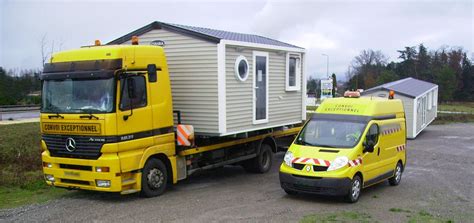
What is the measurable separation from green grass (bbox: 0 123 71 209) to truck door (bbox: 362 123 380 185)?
662 cm

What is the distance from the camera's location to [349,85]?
80.1 meters

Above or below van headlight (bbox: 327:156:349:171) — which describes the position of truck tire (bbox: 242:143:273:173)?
below

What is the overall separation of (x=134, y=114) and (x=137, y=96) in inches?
15.1

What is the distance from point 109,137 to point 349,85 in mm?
74341

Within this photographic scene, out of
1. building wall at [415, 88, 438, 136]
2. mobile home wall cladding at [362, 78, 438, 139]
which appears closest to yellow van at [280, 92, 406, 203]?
mobile home wall cladding at [362, 78, 438, 139]

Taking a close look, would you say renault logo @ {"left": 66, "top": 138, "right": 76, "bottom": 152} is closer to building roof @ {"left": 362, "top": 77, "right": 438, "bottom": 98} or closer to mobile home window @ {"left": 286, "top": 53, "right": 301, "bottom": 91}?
mobile home window @ {"left": 286, "top": 53, "right": 301, "bottom": 91}

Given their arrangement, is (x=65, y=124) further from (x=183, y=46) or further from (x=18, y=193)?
(x=183, y=46)

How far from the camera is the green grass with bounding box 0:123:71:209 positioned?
10.2 meters

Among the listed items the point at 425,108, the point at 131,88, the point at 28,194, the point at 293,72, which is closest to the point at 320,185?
the point at 131,88

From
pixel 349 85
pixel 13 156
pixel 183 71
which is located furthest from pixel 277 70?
pixel 349 85

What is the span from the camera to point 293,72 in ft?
46.4

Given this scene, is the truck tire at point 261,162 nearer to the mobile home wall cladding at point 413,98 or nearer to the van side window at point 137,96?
the van side window at point 137,96

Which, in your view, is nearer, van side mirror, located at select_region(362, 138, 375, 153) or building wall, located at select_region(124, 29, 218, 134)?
van side mirror, located at select_region(362, 138, 375, 153)

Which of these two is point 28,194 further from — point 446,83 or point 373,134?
point 446,83
